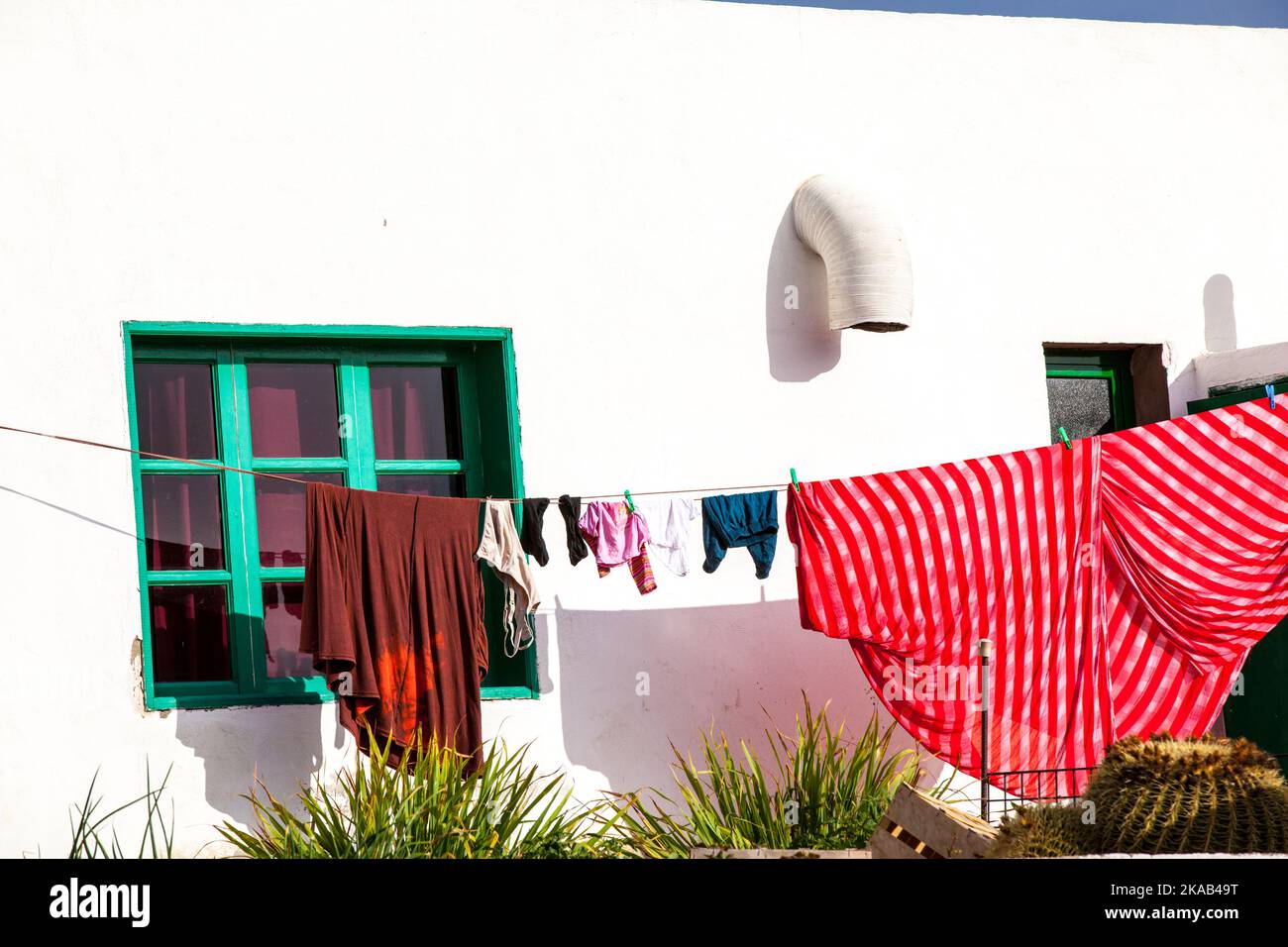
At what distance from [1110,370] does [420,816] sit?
4206mm

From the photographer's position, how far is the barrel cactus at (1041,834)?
4812mm

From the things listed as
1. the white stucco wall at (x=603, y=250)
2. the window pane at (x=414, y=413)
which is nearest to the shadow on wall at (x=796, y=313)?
the white stucco wall at (x=603, y=250)

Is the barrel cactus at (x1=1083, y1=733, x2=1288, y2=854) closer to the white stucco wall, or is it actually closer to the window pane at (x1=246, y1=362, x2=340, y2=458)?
the white stucco wall

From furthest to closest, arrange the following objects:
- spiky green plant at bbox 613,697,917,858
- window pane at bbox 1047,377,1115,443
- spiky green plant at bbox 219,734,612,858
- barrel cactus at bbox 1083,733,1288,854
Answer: window pane at bbox 1047,377,1115,443, spiky green plant at bbox 613,697,917,858, spiky green plant at bbox 219,734,612,858, barrel cactus at bbox 1083,733,1288,854

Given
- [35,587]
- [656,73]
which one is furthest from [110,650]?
[656,73]

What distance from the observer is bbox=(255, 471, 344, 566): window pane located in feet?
21.9

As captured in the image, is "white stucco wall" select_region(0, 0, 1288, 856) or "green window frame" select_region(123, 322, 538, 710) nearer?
"white stucco wall" select_region(0, 0, 1288, 856)

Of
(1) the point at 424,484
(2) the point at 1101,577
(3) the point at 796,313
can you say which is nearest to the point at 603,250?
(3) the point at 796,313

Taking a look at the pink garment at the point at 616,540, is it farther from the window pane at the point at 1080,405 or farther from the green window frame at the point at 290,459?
the window pane at the point at 1080,405

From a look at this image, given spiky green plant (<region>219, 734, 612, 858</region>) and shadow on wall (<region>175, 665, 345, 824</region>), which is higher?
shadow on wall (<region>175, 665, 345, 824</region>)

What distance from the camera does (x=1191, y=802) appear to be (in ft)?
15.3

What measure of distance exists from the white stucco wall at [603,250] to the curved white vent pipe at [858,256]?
22 centimetres

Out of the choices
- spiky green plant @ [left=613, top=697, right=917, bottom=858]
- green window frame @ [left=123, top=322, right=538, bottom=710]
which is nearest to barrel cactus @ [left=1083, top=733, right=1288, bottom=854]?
spiky green plant @ [left=613, top=697, right=917, bottom=858]

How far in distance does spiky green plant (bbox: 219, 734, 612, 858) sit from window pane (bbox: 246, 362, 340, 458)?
131 centimetres
